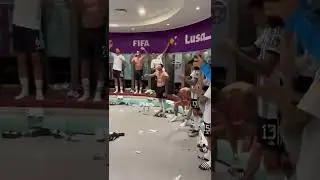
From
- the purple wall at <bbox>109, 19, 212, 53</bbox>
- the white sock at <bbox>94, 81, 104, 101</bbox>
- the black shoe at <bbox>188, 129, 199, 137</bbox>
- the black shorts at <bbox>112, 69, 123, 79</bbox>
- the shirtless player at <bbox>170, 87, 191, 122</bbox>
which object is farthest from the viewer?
the black shorts at <bbox>112, 69, 123, 79</bbox>

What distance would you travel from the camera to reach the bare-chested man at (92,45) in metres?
1.89

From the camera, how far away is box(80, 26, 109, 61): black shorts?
1.89 metres

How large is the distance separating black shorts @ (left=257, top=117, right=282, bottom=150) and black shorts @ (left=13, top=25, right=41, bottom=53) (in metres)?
1.24

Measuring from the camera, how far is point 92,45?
6.22ft

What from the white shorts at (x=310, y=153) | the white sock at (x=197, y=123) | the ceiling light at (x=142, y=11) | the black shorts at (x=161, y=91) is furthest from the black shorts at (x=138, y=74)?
the white shorts at (x=310, y=153)

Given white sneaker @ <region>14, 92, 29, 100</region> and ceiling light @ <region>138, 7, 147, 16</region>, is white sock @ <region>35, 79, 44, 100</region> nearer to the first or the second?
white sneaker @ <region>14, 92, 29, 100</region>

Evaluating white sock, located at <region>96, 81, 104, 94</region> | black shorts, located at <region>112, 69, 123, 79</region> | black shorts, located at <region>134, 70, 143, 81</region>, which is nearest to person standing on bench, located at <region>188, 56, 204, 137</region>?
white sock, located at <region>96, 81, 104, 94</region>

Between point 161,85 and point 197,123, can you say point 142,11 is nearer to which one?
point 161,85

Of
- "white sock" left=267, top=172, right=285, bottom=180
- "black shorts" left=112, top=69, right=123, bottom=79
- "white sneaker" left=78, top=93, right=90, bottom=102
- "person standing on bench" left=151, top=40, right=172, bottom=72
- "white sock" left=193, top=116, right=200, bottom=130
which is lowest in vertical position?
"white sock" left=193, top=116, right=200, bottom=130

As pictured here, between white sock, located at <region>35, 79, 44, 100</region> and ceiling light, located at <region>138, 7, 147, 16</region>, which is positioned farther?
ceiling light, located at <region>138, 7, 147, 16</region>

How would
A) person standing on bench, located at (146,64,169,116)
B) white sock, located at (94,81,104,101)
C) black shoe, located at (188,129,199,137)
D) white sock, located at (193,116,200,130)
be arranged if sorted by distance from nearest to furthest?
white sock, located at (94,81,104,101)
white sock, located at (193,116,200,130)
black shoe, located at (188,129,199,137)
person standing on bench, located at (146,64,169,116)

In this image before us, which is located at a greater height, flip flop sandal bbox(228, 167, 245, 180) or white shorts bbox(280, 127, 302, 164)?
white shorts bbox(280, 127, 302, 164)

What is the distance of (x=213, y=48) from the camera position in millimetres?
1907

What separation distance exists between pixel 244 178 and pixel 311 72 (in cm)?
65
